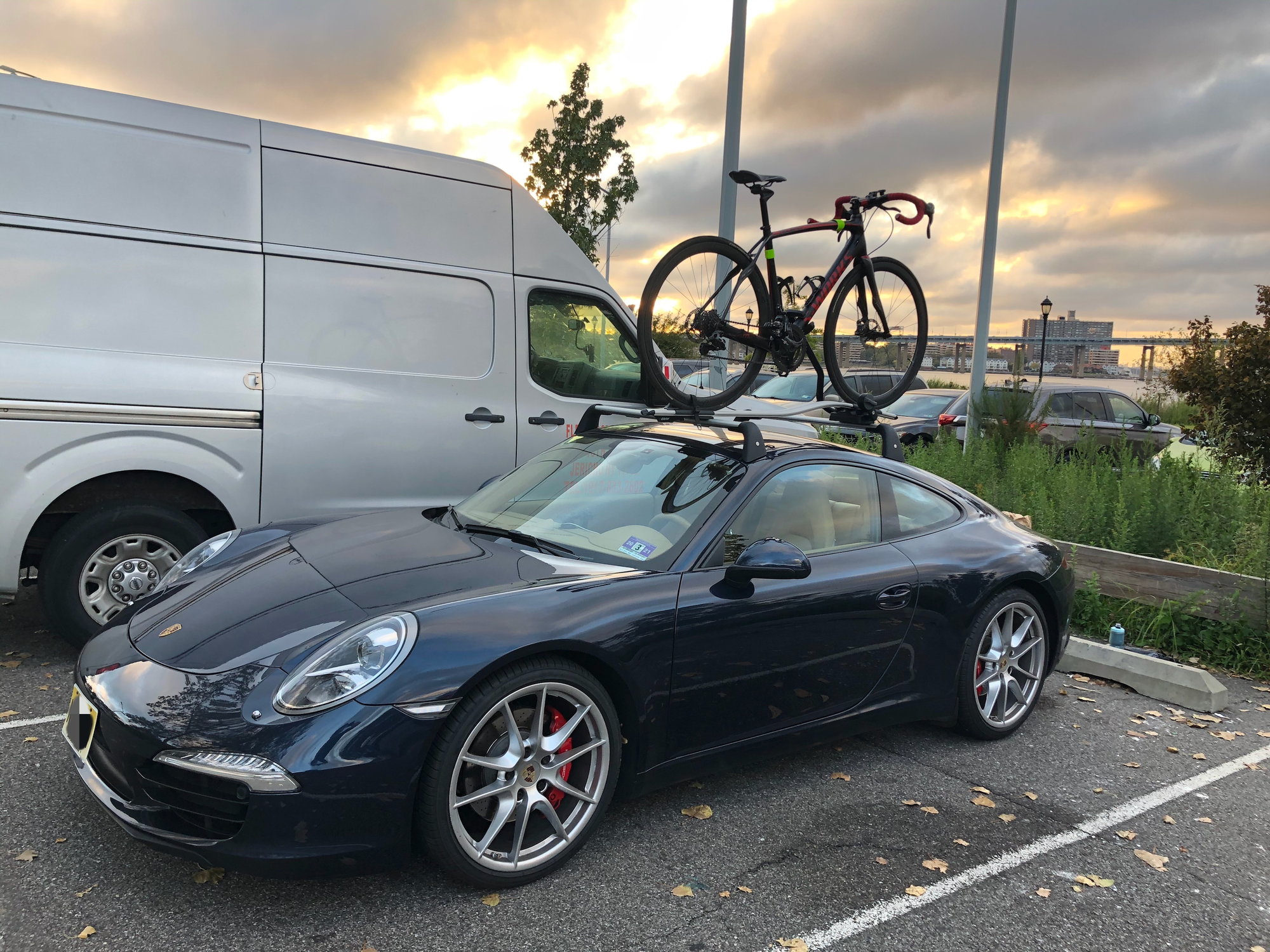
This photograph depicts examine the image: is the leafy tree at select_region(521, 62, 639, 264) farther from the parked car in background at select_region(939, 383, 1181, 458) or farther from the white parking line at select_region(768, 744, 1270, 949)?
the white parking line at select_region(768, 744, 1270, 949)

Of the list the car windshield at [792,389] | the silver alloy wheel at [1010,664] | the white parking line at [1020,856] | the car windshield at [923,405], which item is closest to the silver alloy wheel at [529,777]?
the white parking line at [1020,856]

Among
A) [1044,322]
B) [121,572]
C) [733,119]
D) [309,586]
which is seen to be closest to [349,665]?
[309,586]

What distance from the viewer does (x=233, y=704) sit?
2621 mm

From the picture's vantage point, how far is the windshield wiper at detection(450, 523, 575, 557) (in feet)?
11.4

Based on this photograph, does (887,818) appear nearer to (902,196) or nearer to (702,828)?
(702,828)

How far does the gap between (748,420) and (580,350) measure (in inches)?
92.8

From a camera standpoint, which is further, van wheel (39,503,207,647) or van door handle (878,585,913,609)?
van wheel (39,503,207,647)

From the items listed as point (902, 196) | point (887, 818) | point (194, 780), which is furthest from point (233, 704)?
point (902, 196)

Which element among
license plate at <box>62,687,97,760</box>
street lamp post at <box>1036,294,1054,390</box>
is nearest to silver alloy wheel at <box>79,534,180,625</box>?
license plate at <box>62,687,97,760</box>

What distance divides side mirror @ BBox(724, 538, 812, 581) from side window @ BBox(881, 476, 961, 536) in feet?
3.11

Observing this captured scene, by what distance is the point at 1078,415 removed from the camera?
13422mm

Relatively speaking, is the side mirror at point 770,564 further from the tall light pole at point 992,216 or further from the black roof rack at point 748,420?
the tall light pole at point 992,216

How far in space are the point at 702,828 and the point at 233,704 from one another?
5.64 ft

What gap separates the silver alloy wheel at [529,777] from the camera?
9.25ft
